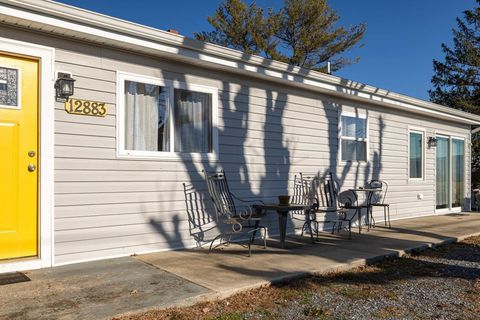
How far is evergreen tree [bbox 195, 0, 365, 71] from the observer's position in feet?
60.0

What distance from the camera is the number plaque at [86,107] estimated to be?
445 centimetres

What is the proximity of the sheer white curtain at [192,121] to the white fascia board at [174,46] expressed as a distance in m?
0.46

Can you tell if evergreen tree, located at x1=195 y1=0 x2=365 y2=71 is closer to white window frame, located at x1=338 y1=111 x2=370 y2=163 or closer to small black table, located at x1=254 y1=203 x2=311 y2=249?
white window frame, located at x1=338 y1=111 x2=370 y2=163

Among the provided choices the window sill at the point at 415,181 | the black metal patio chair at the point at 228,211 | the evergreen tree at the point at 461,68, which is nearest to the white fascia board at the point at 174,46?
the black metal patio chair at the point at 228,211

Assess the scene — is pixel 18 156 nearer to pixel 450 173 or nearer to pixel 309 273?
pixel 309 273

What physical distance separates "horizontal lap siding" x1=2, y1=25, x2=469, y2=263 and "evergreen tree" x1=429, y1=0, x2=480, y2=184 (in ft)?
44.4

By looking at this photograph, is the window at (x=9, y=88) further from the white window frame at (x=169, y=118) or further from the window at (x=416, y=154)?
the window at (x=416, y=154)

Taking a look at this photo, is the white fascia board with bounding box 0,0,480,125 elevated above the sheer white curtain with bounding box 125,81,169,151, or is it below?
above

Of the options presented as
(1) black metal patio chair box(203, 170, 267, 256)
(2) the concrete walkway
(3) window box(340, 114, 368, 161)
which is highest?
(3) window box(340, 114, 368, 161)

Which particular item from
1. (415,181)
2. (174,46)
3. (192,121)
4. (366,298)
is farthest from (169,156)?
(415,181)

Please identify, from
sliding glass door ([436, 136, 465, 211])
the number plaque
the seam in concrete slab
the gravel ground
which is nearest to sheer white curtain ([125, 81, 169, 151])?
the number plaque

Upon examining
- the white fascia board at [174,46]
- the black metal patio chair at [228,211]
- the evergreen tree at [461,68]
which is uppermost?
the evergreen tree at [461,68]

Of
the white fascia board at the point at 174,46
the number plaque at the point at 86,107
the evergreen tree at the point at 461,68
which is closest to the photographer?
the white fascia board at the point at 174,46

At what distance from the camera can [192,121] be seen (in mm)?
5582
